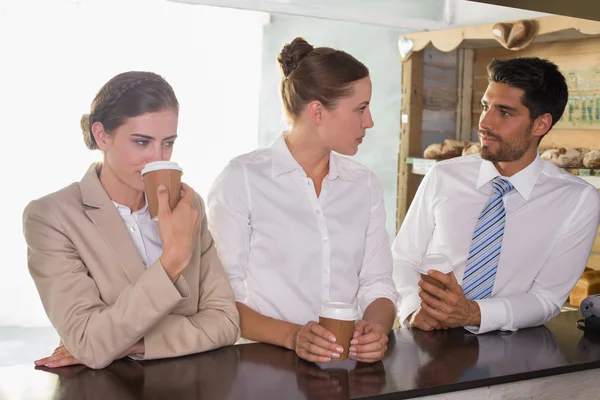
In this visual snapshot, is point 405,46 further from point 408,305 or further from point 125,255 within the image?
point 125,255

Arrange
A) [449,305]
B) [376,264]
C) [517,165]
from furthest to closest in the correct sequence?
[517,165] → [376,264] → [449,305]

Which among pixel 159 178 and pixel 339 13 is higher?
pixel 339 13

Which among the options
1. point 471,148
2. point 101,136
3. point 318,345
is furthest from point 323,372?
point 471,148

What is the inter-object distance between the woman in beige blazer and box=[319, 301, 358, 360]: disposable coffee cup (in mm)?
269

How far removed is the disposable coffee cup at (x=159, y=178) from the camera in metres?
1.54

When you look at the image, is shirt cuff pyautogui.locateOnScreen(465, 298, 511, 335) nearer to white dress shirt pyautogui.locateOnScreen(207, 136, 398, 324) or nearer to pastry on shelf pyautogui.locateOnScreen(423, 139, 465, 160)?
white dress shirt pyautogui.locateOnScreen(207, 136, 398, 324)

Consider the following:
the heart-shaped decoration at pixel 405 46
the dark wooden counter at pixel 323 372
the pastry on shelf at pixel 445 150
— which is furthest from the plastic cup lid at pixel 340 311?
the heart-shaped decoration at pixel 405 46

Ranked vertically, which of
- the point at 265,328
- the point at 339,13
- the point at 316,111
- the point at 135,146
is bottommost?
the point at 265,328

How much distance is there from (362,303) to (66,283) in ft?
2.96

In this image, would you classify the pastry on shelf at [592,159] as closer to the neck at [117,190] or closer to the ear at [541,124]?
the ear at [541,124]

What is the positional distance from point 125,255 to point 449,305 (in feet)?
2.80

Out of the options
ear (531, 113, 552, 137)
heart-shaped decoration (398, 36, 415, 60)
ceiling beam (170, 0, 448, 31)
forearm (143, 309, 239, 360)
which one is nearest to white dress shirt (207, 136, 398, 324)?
forearm (143, 309, 239, 360)

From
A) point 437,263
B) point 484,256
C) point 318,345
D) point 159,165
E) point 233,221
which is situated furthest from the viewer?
point 484,256

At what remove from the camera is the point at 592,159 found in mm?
3242
